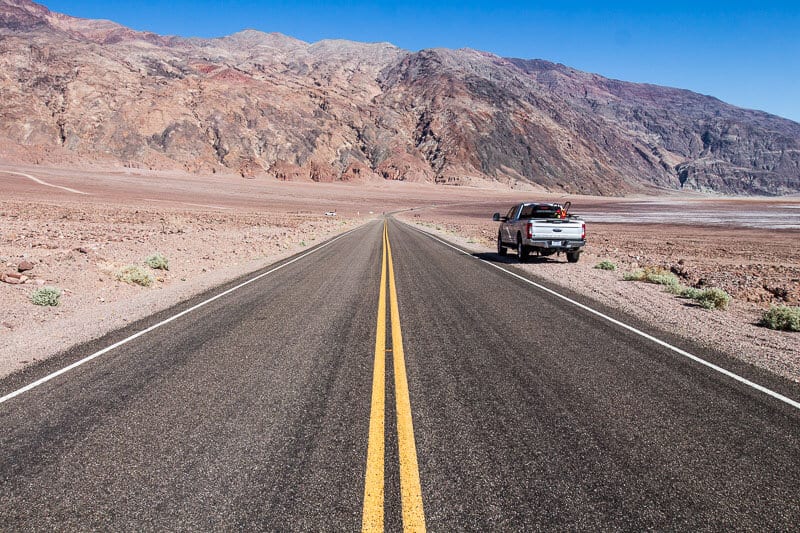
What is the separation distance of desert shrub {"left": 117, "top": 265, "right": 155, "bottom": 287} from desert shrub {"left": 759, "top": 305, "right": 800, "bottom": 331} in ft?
47.7

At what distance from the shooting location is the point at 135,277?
12.9m

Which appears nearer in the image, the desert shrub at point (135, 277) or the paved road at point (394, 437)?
the paved road at point (394, 437)

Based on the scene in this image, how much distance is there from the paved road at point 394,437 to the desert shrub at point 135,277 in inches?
259

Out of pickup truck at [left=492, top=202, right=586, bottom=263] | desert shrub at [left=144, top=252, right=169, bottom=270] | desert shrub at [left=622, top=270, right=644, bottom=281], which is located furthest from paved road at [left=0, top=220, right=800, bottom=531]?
pickup truck at [left=492, top=202, right=586, bottom=263]

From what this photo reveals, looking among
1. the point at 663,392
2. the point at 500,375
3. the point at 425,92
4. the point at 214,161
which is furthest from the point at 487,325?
the point at 425,92

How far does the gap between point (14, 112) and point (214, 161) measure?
45.6m

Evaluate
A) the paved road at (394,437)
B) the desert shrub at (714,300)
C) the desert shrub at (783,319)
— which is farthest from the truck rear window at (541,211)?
the paved road at (394,437)

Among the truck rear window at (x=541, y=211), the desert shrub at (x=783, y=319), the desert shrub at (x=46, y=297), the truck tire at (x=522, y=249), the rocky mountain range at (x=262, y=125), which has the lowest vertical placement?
the desert shrub at (x=46, y=297)

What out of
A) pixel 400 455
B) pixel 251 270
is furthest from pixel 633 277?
pixel 400 455

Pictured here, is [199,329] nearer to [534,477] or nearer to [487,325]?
[487,325]

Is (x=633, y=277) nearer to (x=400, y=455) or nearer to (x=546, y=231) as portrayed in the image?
(x=546, y=231)

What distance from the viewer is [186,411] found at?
4.47m

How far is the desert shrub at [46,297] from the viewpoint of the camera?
32.1ft

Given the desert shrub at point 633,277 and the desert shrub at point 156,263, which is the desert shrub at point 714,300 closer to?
the desert shrub at point 633,277
